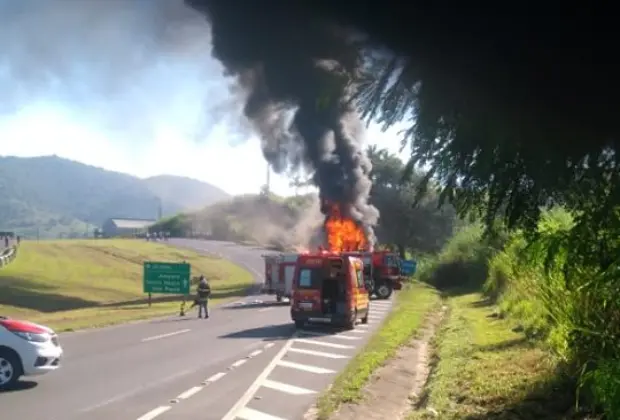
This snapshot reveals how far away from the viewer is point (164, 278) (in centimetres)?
3250

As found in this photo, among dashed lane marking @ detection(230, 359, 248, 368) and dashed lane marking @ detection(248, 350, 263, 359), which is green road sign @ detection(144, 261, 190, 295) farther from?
dashed lane marking @ detection(230, 359, 248, 368)

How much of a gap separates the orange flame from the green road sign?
35.1ft

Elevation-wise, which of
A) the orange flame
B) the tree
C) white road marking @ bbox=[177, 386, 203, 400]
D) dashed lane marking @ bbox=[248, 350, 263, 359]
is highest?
the tree

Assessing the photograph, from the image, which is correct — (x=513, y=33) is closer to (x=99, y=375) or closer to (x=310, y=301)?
(x=99, y=375)

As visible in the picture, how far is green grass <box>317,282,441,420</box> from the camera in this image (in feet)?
34.0

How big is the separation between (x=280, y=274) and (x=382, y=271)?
6.01 meters

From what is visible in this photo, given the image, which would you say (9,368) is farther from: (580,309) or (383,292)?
(383,292)

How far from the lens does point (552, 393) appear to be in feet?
29.9

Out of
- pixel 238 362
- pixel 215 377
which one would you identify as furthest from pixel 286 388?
pixel 238 362

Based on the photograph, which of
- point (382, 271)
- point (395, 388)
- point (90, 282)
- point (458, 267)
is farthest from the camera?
point (90, 282)

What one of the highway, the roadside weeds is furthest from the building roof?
the roadside weeds

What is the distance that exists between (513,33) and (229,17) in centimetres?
261

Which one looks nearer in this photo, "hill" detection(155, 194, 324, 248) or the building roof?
"hill" detection(155, 194, 324, 248)

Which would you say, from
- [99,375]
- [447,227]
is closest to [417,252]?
[447,227]
